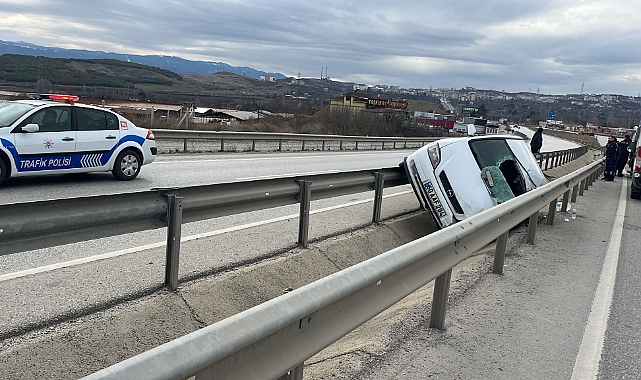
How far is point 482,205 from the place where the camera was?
826cm

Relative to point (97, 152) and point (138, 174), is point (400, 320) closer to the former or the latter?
point (97, 152)

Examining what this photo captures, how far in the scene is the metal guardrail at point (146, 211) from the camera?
4.01 metres

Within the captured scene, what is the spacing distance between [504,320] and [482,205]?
11.3 ft

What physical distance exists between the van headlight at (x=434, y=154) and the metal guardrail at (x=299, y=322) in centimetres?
384

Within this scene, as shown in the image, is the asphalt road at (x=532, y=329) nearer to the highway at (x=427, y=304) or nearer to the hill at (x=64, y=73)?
the highway at (x=427, y=304)

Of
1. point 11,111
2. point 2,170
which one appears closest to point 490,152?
point 2,170

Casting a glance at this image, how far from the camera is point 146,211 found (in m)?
4.91

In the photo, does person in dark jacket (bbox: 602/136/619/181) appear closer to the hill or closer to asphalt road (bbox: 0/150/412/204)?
asphalt road (bbox: 0/150/412/204)

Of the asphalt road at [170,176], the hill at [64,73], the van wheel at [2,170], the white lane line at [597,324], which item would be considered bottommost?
the asphalt road at [170,176]

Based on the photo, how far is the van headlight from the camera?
28.8 feet

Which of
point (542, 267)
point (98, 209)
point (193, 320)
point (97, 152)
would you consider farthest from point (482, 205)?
point (97, 152)

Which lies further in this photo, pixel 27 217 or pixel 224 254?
pixel 224 254

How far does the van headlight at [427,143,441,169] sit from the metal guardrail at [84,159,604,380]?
12.6 feet

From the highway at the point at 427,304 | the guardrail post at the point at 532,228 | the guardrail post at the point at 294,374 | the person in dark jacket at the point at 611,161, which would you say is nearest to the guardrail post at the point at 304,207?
the highway at the point at 427,304
